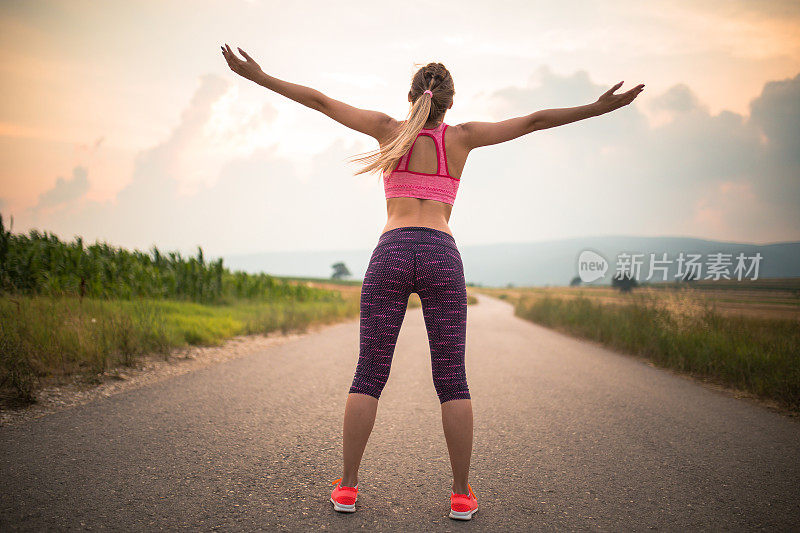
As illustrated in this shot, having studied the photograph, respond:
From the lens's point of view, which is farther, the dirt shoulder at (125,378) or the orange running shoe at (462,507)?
the dirt shoulder at (125,378)

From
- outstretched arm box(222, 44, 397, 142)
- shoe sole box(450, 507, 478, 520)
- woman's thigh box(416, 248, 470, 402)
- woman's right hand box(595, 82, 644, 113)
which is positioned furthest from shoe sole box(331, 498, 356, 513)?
woman's right hand box(595, 82, 644, 113)

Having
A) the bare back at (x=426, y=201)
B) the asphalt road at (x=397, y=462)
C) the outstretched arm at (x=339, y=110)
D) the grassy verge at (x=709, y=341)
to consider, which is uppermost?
the outstretched arm at (x=339, y=110)

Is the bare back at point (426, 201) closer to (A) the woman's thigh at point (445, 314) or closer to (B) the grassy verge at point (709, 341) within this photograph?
(A) the woman's thigh at point (445, 314)

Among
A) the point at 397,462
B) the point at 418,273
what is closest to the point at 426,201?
the point at 418,273

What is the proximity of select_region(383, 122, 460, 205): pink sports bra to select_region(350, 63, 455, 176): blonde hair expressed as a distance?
2.2 inches

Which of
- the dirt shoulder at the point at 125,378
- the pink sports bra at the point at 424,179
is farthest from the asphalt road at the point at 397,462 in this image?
the pink sports bra at the point at 424,179

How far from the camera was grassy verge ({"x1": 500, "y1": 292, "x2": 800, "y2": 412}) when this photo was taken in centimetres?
570

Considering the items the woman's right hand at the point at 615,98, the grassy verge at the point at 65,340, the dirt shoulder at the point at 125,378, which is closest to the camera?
the woman's right hand at the point at 615,98

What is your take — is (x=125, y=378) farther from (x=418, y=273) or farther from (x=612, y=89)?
(x=612, y=89)

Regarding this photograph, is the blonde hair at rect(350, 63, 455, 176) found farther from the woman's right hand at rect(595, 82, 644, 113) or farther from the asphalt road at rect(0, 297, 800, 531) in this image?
the asphalt road at rect(0, 297, 800, 531)

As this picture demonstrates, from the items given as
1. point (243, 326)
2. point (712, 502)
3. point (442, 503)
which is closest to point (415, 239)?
point (442, 503)

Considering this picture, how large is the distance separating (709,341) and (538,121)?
6609 mm

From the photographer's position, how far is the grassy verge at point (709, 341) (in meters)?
5.70

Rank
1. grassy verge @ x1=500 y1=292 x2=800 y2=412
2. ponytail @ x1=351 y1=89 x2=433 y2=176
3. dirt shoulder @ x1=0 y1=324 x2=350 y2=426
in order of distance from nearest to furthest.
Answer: ponytail @ x1=351 y1=89 x2=433 y2=176
dirt shoulder @ x1=0 y1=324 x2=350 y2=426
grassy verge @ x1=500 y1=292 x2=800 y2=412
